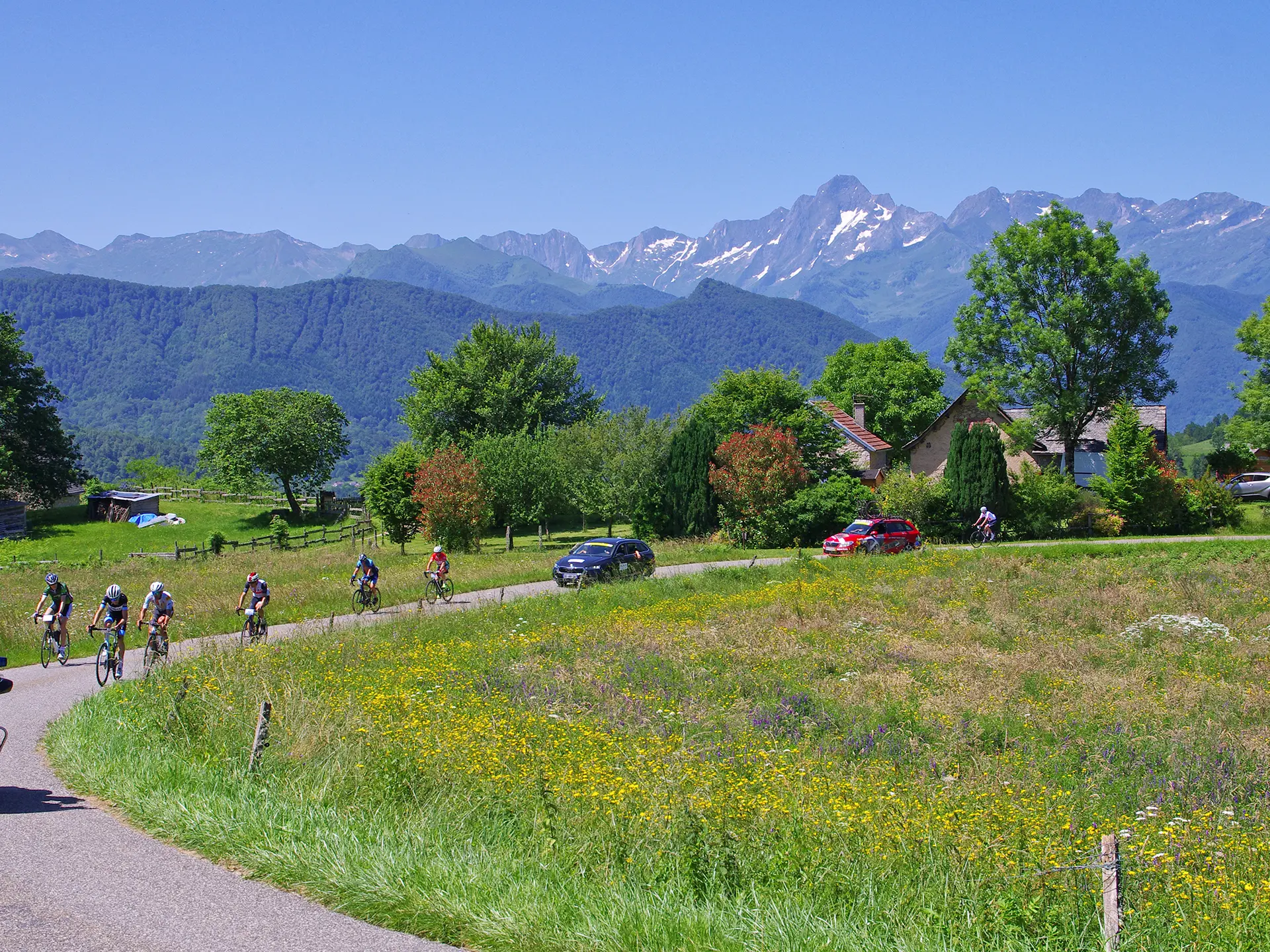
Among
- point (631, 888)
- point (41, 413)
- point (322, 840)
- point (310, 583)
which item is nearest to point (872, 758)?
point (631, 888)

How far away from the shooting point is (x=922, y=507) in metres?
46.0

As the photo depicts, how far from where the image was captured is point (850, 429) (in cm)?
6450

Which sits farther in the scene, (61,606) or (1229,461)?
(1229,461)

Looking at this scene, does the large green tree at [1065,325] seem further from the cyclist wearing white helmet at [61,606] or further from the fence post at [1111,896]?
the fence post at [1111,896]

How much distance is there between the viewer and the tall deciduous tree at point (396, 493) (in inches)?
1999

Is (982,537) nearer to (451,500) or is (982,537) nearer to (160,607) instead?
(451,500)

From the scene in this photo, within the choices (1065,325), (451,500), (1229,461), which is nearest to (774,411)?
(1065,325)

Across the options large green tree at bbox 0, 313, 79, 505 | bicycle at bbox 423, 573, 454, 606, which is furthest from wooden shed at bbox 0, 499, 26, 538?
bicycle at bbox 423, 573, 454, 606

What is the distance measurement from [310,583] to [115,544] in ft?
131

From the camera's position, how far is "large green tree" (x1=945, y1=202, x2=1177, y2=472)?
178 ft

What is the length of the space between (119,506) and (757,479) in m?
60.1

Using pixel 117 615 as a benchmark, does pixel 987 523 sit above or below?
below

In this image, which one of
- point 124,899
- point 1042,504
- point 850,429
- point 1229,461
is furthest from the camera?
point 850,429

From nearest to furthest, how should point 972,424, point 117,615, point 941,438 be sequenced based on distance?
point 117,615 → point 972,424 → point 941,438
